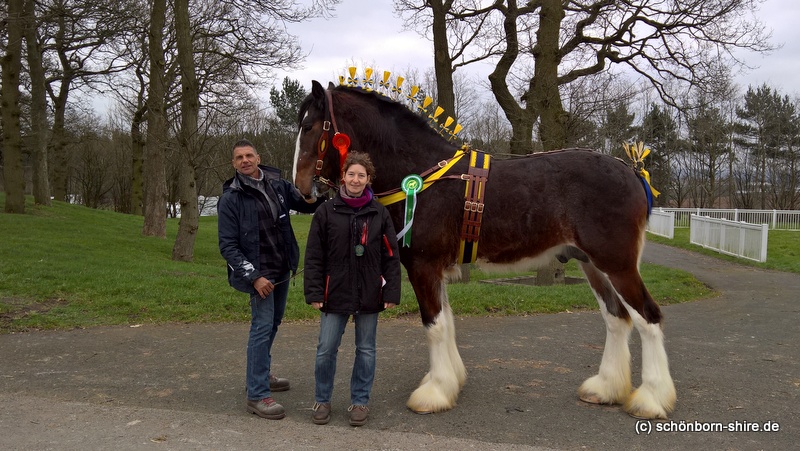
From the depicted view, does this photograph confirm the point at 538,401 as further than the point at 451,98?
No

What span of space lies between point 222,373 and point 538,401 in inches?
107

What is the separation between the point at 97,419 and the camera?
3.62 m

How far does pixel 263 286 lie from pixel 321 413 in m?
0.98

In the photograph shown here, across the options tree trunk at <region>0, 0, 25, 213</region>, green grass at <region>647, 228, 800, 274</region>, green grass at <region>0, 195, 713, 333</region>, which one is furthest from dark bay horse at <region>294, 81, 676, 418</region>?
tree trunk at <region>0, 0, 25, 213</region>

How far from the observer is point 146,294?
753cm

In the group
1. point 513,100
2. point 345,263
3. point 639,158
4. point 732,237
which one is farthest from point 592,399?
point 732,237

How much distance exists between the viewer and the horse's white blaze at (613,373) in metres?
4.17

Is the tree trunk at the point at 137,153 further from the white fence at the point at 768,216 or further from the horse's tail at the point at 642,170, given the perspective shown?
the white fence at the point at 768,216

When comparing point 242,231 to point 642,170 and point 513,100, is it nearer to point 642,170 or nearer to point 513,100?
point 642,170

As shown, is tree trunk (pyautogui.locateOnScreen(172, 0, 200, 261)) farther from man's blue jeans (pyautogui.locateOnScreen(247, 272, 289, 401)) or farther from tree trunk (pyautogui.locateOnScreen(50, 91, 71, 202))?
tree trunk (pyautogui.locateOnScreen(50, 91, 71, 202))

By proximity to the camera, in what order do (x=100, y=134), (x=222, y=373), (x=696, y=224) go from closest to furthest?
(x=222, y=373), (x=696, y=224), (x=100, y=134)

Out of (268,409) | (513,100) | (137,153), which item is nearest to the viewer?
(268,409)

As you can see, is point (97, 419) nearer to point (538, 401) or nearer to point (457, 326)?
point (538, 401)

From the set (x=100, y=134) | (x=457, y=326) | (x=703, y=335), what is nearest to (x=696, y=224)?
(x=703, y=335)
